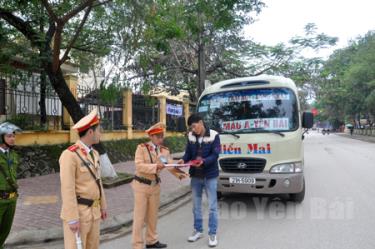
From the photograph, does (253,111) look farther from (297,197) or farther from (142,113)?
(142,113)

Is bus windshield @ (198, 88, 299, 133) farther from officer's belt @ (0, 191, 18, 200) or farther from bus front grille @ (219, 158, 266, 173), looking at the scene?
officer's belt @ (0, 191, 18, 200)

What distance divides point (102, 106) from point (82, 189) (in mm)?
11440

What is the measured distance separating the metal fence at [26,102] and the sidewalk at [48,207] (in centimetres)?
189

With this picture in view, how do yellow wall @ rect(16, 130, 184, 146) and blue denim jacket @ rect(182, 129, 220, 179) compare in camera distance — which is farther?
yellow wall @ rect(16, 130, 184, 146)

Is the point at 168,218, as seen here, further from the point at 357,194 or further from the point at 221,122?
the point at 357,194

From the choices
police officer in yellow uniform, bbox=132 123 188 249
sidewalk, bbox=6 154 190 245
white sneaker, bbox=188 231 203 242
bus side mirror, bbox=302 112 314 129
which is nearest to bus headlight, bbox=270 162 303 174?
bus side mirror, bbox=302 112 314 129

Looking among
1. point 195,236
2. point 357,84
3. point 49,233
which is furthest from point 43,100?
point 357,84

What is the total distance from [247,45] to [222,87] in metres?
10.8

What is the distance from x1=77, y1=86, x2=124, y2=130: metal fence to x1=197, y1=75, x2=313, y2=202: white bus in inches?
240

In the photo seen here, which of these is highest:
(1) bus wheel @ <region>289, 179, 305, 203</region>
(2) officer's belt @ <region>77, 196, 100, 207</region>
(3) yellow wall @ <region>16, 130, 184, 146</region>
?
(3) yellow wall @ <region>16, 130, 184, 146</region>

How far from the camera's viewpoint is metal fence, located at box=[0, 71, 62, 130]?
1041 cm

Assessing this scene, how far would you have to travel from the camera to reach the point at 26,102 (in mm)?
11305

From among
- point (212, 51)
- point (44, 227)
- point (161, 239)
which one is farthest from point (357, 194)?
point (212, 51)

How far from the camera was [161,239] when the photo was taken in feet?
17.8
